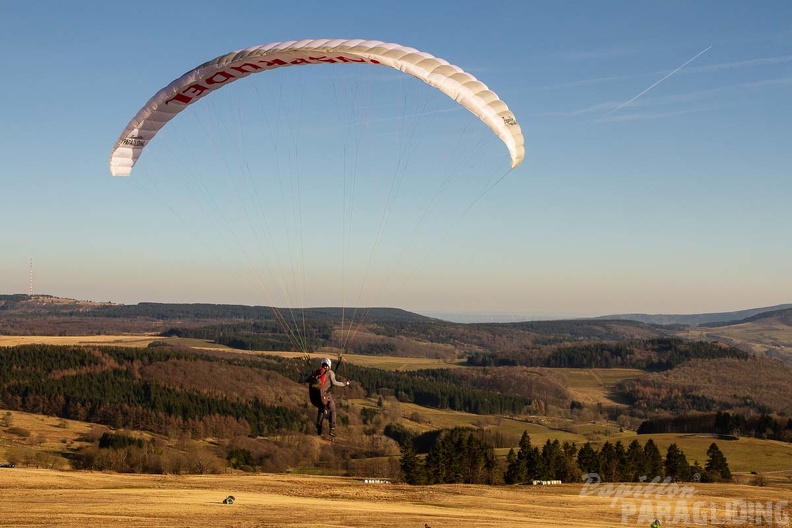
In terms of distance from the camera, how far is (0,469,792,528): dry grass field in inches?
1422

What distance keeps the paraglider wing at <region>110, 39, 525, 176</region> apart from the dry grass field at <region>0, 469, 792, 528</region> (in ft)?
59.4

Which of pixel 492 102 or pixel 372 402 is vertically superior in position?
pixel 492 102

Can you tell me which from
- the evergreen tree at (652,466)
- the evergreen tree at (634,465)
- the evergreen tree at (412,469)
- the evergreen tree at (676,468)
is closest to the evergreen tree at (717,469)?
the evergreen tree at (676,468)

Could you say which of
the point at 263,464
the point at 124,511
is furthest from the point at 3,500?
the point at 263,464

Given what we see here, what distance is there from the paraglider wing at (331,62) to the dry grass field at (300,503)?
18.1m

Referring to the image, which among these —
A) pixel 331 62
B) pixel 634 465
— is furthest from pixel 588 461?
pixel 331 62

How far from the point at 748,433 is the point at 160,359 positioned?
401 feet

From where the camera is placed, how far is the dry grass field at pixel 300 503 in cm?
3612

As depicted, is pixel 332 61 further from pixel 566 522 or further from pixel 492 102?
pixel 566 522

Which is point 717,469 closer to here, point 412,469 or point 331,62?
point 412,469

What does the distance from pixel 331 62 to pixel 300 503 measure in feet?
93.2

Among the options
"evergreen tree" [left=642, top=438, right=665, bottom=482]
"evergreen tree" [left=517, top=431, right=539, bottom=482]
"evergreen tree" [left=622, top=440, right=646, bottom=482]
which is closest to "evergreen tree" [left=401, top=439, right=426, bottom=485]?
"evergreen tree" [left=517, top=431, right=539, bottom=482]

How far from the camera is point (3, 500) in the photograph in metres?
41.8

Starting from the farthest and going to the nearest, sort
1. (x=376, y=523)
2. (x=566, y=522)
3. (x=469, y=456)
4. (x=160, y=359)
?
(x=160, y=359) → (x=469, y=456) → (x=566, y=522) → (x=376, y=523)
